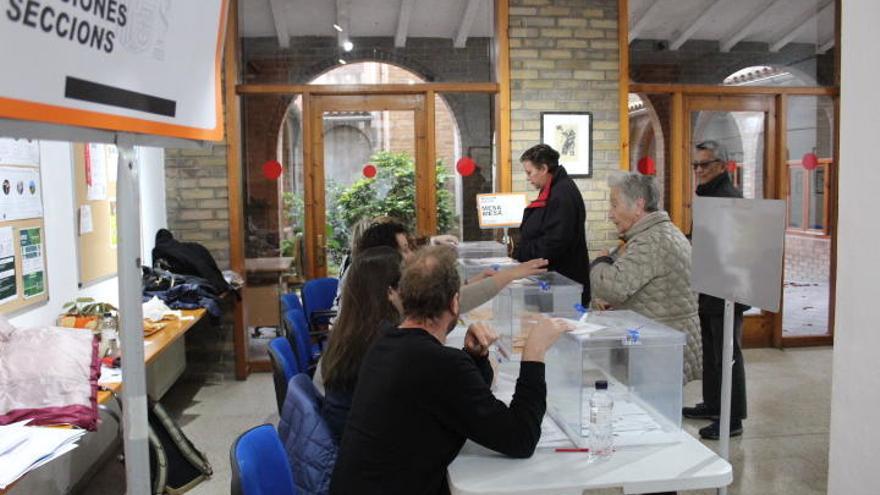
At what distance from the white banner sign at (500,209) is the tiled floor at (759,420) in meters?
1.74

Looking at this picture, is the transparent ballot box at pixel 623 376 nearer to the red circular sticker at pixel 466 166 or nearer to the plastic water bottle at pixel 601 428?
the plastic water bottle at pixel 601 428

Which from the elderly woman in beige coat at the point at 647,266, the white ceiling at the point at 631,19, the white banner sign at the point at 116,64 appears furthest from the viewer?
the white ceiling at the point at 631,19

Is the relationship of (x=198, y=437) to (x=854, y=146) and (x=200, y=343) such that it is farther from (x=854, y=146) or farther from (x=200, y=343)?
(x=854, y=146)

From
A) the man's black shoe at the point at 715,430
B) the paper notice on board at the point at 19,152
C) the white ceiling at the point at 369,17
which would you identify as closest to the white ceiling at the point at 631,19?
the white ceiling at the point at 369,17

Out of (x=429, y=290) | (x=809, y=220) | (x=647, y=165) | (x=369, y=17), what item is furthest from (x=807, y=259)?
(x=429, y=290)

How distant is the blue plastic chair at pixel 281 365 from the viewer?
2471mm

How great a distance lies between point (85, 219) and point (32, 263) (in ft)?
2.23

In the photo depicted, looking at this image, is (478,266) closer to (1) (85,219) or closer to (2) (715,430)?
(2) (715,430)

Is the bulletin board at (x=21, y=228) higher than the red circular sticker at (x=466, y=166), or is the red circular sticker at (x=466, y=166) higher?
the red circular sticker at (x=466, y=166)

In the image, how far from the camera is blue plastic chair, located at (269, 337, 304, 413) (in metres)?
2.47

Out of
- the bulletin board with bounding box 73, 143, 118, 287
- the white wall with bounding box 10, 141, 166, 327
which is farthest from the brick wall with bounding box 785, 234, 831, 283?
the white wall with bounding box 10, 141, 166, 327

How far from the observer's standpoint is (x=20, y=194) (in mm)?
3266

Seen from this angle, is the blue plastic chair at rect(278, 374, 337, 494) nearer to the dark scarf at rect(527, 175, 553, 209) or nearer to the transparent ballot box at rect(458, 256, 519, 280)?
the transparent ballot box at rect(458, 256, 519, 280)

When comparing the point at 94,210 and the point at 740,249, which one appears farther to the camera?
the point at 94,210
